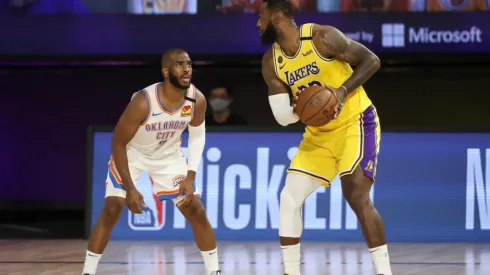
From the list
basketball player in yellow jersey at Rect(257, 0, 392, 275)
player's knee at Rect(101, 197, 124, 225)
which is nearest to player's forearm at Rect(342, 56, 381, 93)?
basketball player in yellow jersey at Rect(257, 0, 392, 275)

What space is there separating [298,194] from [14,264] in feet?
8.81

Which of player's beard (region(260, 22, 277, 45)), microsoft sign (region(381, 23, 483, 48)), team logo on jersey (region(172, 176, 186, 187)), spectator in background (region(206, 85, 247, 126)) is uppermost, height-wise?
microsoft sign (region(381, 23, 483, 48))

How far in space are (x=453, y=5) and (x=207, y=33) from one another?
263 centimetres

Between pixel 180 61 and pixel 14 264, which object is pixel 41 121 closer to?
pixel 14 264

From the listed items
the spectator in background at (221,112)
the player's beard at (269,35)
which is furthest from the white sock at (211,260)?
the spectator in background at (221,112)

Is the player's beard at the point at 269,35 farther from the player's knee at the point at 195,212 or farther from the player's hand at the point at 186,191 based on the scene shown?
the player's knee at the point at 195,212

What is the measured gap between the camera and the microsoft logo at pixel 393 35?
996cm

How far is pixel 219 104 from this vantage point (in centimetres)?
1018

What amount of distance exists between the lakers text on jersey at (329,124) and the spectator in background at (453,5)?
449 cm

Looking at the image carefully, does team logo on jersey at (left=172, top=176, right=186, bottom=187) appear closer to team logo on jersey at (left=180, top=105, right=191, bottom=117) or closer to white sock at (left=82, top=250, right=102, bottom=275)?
team logo on jersey at (left=180, top=105, right=191, bottom=117)

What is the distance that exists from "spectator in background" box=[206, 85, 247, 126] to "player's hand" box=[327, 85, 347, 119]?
4349mm

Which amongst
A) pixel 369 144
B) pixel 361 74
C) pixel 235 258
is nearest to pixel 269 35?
pixel 361 74

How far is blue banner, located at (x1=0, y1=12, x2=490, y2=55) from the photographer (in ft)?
32.6

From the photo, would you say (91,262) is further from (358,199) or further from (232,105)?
(232,105)
